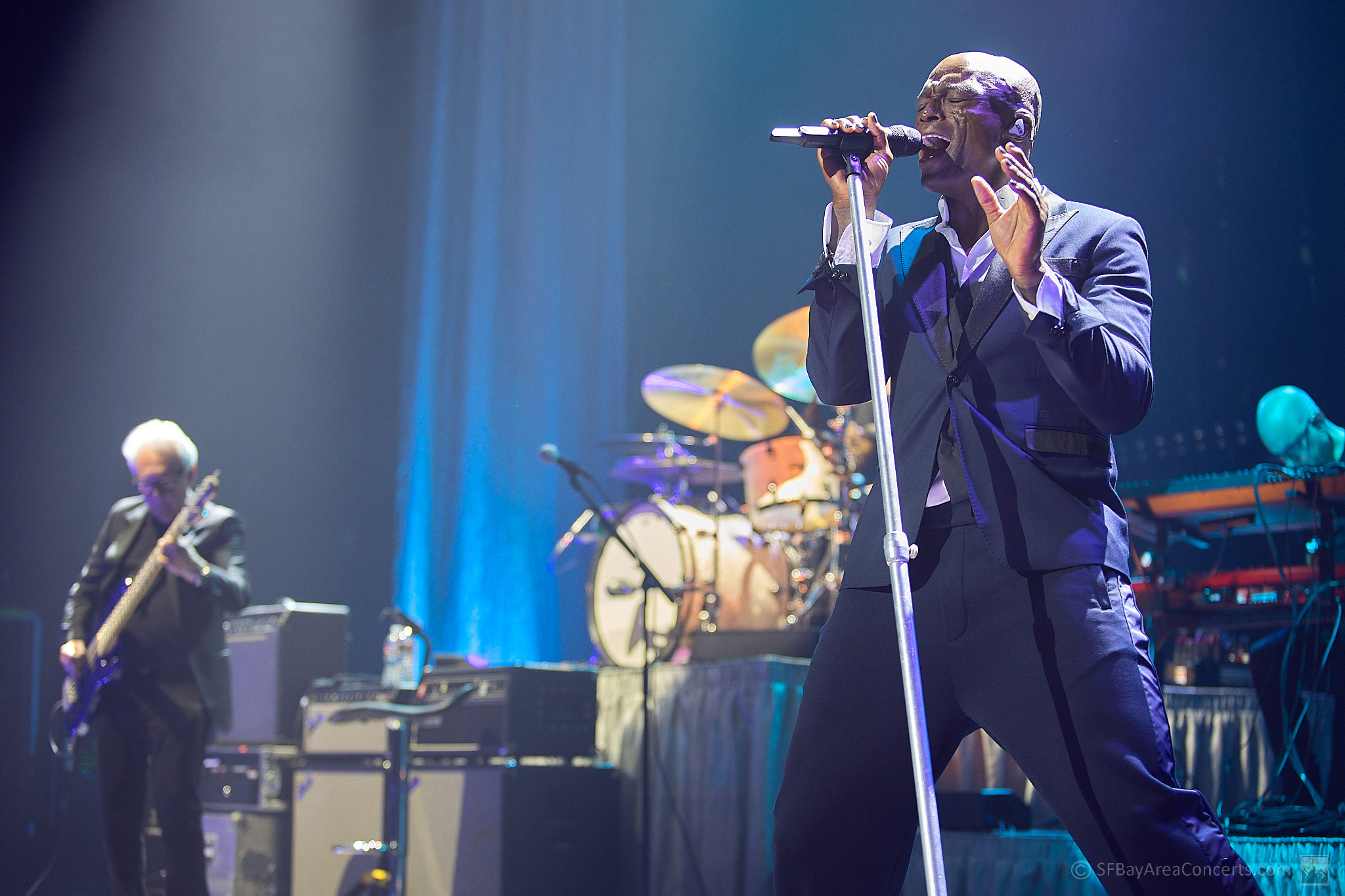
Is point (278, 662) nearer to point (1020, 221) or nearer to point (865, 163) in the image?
point (865, 163)

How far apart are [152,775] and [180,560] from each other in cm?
79

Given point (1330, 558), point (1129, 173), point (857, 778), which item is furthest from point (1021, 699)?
point (1129, 173)

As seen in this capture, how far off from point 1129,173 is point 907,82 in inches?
62.1

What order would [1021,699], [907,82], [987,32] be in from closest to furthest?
1. [1021,699]
2. [987,32]
3. [907,82]

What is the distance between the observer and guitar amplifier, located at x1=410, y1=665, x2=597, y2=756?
4559 mm

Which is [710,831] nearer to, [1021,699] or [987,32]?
[1021,699]

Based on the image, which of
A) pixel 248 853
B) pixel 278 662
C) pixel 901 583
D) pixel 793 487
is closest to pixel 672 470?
pixel 793 487

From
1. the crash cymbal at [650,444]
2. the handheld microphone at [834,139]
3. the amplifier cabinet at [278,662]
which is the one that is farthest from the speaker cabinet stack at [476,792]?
the handheld microphone at [834,139]

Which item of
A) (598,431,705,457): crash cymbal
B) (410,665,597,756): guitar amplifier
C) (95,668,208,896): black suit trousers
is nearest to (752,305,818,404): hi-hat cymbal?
(598,431,705,457): crash cymbal

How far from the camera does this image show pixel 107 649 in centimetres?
426

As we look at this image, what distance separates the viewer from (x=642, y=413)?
839cm

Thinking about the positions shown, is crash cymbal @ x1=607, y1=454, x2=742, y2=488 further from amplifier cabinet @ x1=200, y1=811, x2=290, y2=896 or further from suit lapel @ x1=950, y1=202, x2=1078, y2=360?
suit lapel @ x1=950, y1=202, x2=1078, y2=360

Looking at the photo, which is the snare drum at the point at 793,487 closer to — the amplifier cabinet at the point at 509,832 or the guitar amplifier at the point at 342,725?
the amplifier cabinet at the point at 509,832

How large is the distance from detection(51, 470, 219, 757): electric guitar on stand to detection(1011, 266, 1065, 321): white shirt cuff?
3.59m
